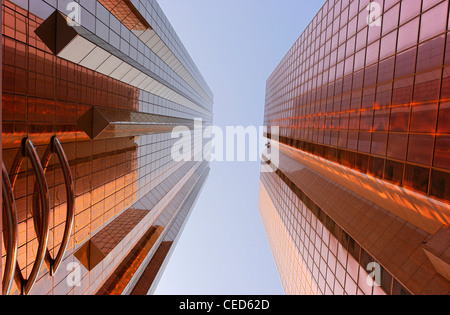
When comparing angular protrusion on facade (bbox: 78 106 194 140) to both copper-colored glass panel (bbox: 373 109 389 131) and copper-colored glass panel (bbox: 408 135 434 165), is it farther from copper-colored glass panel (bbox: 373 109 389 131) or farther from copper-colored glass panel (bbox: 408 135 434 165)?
copper-colored glass panel (bbox: 408 135 434 165)

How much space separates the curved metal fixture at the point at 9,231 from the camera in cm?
1254

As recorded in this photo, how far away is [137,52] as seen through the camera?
3148cm

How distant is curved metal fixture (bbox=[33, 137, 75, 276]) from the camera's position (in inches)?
632

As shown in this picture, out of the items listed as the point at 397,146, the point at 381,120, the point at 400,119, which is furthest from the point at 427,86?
the point at 381,120

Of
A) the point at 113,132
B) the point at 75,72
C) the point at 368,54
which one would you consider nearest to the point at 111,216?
the point at 113,132

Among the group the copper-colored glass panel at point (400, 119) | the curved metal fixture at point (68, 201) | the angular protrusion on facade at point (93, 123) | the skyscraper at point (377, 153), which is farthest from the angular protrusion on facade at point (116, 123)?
the copper-colored glass panel at point (400, 119)

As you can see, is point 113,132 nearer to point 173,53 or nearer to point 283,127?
point 173,53

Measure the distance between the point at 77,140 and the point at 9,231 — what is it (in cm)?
924

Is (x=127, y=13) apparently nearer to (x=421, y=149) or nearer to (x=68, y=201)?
(x=68, y=201)

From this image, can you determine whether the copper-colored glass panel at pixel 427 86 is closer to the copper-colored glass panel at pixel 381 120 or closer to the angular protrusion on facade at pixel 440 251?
the copper-colored glass panel at pixel 381 120

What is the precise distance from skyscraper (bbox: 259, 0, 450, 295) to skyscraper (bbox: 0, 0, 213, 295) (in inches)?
879

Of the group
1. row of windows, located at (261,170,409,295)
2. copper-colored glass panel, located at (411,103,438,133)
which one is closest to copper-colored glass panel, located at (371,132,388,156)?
copper-colored glass panel, located at (411,103,438,133)
